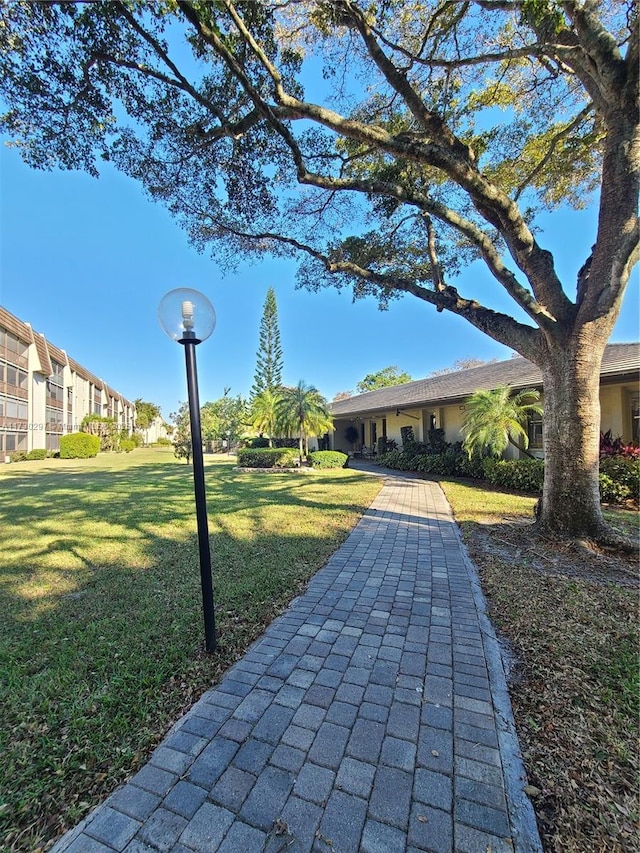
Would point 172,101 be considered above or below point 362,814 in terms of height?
above

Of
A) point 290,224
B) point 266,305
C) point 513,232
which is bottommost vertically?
point 513,232

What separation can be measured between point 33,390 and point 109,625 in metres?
32.5

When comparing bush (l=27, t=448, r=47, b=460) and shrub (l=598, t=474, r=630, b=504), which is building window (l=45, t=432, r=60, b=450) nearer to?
bush (l=27, t=448, r=47, b=460)

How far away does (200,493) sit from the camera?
2.79m

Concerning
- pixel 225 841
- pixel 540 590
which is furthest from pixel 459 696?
pixel 540 590

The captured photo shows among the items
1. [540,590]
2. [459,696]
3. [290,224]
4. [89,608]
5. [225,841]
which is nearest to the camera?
[225,841]

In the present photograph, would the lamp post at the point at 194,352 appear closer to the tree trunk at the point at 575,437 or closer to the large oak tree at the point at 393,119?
the large oak tree at the point at 393,119

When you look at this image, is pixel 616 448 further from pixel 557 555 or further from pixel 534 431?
pixel 557 555

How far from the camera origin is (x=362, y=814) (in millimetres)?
1541

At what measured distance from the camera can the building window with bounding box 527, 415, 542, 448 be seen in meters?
11.8

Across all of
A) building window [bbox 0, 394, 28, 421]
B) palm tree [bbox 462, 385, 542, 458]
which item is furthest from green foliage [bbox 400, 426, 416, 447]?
building window [bbox 0, 394, 28, 421]

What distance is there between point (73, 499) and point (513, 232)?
11.8 metres

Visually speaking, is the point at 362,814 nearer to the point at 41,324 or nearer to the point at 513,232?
the point at 513,232

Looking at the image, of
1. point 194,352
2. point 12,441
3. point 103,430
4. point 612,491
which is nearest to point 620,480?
point 612,491
